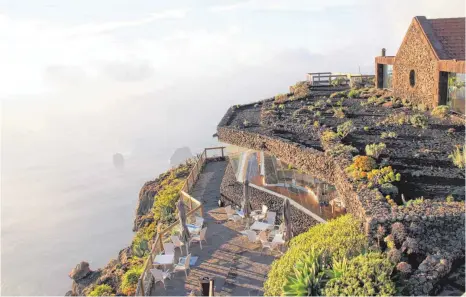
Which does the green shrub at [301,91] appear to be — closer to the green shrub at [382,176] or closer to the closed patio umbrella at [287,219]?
the green shrub at [382,176]

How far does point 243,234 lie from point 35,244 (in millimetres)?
128862

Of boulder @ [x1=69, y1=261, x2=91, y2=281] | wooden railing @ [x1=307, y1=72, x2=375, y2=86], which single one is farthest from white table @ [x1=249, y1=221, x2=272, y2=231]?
wooden railing @ [x1=307, y1=72, x2=375, y2=86]

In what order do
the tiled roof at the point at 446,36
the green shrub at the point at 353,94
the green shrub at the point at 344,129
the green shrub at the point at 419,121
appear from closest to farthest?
the green shrub at the point at 344,129 → the green shrub at the point at 419,121 → the tiled roof at the point at 446,36 → the green shrub at the point at 353,94

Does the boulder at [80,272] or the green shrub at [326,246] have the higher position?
the green shrub at [326,246]

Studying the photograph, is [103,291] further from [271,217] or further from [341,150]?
[341,150]

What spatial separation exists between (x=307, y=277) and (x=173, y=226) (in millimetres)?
7692

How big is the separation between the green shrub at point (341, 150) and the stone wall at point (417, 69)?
7.89 metres

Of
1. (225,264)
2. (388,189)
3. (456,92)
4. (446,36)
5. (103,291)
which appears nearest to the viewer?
(388,189)

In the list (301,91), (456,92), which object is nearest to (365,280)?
(456,92)

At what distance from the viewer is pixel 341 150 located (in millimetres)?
14117

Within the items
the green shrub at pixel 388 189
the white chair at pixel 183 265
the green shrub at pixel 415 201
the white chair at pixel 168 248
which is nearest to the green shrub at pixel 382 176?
the green shrub at pixel 388 189

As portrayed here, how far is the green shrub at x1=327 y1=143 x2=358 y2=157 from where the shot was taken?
546 inches

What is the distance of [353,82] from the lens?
32.9m

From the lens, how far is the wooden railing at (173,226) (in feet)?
37.8
